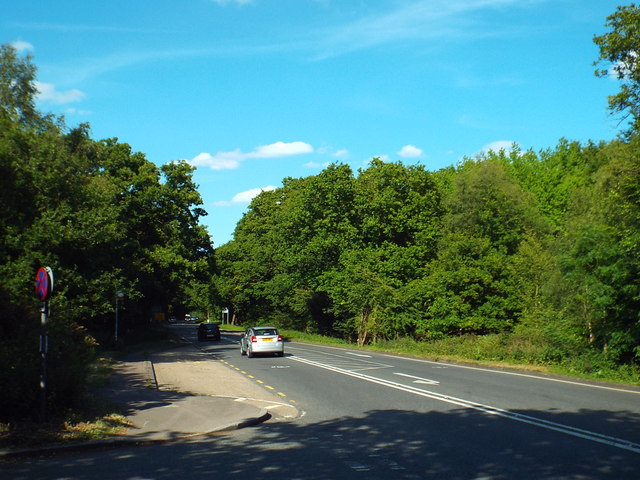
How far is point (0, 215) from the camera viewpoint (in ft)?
68.5

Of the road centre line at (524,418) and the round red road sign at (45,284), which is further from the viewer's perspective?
the round red road sign at (45,284)

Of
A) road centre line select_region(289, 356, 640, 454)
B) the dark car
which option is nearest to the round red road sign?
road centre line select_region(289, 356, 640, 454)

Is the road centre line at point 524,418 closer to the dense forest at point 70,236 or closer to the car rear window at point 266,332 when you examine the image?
the dense forest at point 70,236

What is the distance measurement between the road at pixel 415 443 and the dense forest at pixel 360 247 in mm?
3102

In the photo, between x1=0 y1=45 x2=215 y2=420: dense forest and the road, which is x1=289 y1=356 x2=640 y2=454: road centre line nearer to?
the road

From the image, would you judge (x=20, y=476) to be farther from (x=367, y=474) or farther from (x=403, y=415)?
(x=403, y=415)

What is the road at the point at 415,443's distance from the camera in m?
7.08

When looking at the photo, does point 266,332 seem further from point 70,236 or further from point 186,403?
point 186,403

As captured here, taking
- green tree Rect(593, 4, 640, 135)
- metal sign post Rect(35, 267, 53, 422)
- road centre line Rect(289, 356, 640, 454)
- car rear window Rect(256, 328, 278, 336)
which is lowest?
road centre line Rect(289, 356, 640, 454)

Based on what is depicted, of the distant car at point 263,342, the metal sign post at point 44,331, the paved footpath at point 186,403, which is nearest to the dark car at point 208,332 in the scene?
the distant car at point 263,342

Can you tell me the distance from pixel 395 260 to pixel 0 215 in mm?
27421

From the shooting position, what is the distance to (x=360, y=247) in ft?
148

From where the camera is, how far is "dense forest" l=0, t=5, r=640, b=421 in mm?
18141

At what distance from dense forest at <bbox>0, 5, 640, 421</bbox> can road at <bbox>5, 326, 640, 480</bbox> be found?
3.10m
